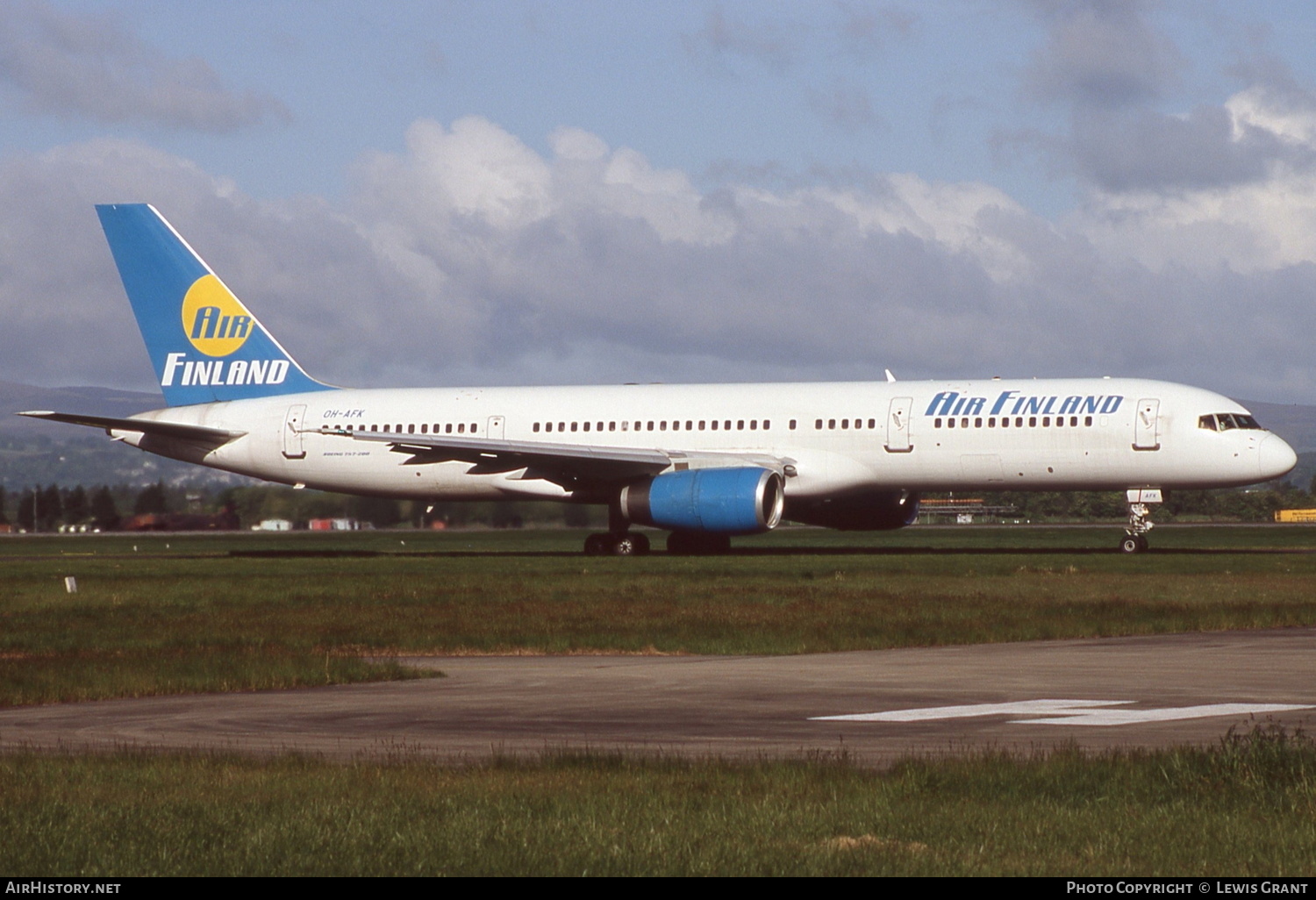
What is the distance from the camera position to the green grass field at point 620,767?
8844mm

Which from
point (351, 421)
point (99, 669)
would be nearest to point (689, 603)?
point (99, 669)

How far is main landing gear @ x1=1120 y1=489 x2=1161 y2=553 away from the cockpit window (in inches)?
84.1

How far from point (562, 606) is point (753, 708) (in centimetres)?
1233

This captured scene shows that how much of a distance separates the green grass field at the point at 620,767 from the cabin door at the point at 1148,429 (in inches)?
107

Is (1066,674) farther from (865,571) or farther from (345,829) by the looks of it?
(865,571)

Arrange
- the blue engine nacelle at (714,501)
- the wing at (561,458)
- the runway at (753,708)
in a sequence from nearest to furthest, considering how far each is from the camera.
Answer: the runway at (753,708) < the blue engine nacelle at (714,501) < the wing at (561,458)

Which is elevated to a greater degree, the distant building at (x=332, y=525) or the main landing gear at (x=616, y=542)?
the distant building at (x=332, y=525)

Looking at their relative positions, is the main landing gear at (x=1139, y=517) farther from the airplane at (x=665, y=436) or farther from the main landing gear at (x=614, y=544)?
the main landing gear at (x=614, y=544)

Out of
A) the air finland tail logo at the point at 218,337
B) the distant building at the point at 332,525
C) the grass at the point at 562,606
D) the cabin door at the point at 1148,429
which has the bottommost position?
the grass at the point at 562,606

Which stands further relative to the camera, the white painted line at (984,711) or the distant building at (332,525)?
the distant building at (332,525)

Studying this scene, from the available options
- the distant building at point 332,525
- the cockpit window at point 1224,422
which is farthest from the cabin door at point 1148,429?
the distant building at point 332,525

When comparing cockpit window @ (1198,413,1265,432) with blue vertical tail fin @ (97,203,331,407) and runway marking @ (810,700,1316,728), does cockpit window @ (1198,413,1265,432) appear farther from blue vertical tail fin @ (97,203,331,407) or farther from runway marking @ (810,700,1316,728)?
runway marking @ (810,700,1316,728)

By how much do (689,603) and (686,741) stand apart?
14.5 m
